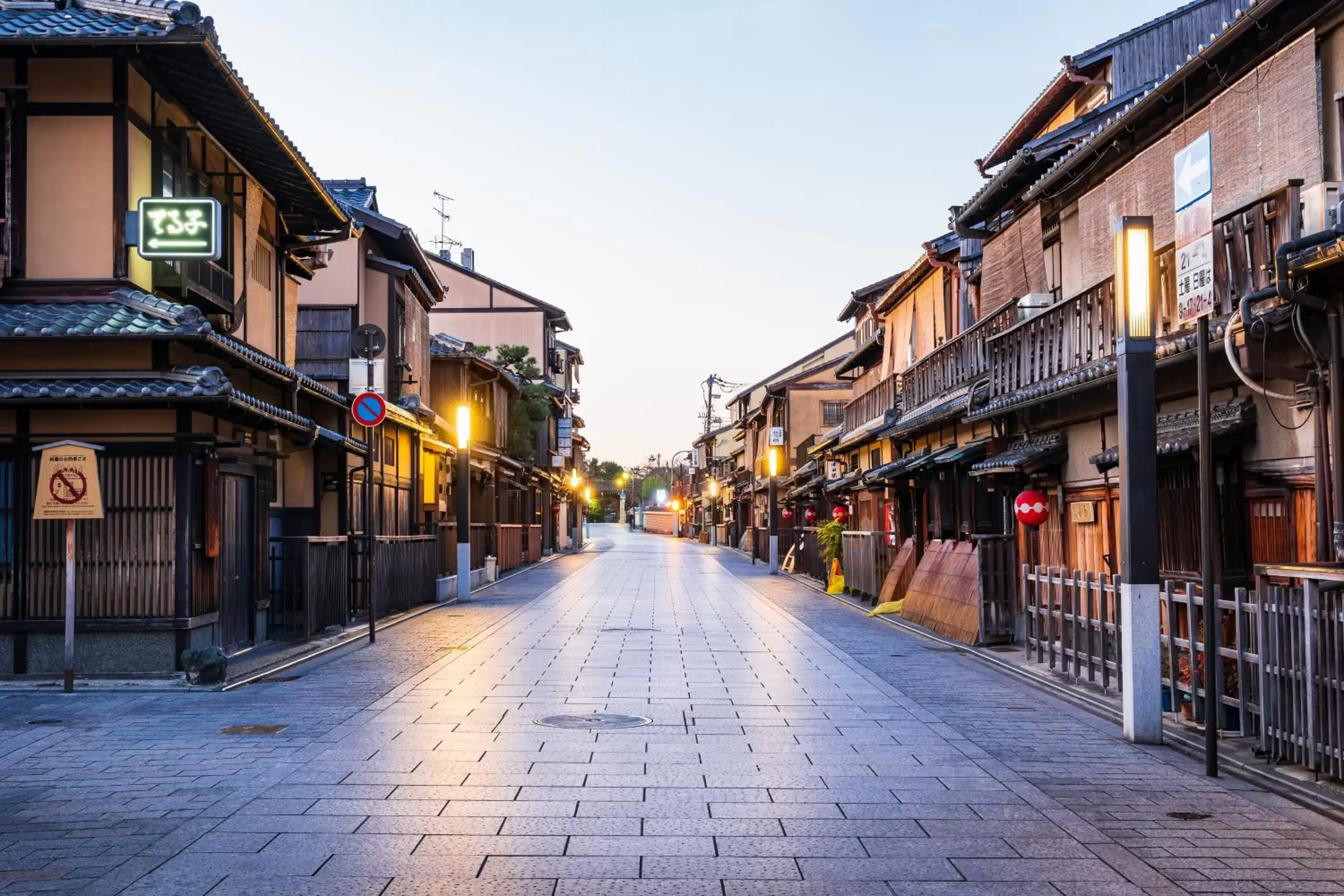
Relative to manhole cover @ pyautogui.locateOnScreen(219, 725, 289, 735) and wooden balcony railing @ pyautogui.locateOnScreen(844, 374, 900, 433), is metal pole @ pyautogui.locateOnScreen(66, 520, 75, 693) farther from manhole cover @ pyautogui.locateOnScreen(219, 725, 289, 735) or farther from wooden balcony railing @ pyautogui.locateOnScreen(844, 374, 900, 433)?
wooden balcony railing @ pyautogui.locateOnScreen(844, 374, 900, 433)

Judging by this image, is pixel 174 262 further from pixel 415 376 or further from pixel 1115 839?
pixel 415 376

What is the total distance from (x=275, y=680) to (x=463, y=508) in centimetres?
1597

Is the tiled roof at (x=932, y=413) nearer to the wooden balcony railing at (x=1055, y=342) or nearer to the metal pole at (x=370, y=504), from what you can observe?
the wooden balcony railing at (x=1055, y=342)

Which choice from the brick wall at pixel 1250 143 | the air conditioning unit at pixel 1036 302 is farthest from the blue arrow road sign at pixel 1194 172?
the air conditioning unit at pixel 1036 302

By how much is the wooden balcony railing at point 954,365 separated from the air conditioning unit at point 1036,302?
566 millimetres

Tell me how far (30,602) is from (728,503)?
81444 mm

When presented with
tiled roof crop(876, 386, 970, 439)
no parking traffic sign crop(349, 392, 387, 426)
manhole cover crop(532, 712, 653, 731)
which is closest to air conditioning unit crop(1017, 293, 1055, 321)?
tiled roof crop(876, 386, 970, 439)

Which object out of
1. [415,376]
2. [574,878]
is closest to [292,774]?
[574,878]

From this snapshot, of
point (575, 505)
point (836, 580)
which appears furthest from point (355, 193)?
point (575, 505)

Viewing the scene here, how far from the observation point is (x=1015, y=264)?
19.3 meters

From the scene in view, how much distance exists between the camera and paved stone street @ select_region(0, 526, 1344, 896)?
6.52 meters

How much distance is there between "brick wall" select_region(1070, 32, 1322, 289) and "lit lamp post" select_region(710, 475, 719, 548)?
8038 centimetres

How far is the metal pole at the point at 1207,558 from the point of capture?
916 cm

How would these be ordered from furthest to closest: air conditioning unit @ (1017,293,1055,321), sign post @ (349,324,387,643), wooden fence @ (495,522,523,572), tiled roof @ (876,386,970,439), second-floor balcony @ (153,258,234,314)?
wooden fence @ (495,522,523,572)
tiled roof @ (876,386,970,439)
sign post @ (349,324,387,643)
air conditioning unit @ (1017,293,1055,321)
second-floor balcony @ (153,258,234,314)
